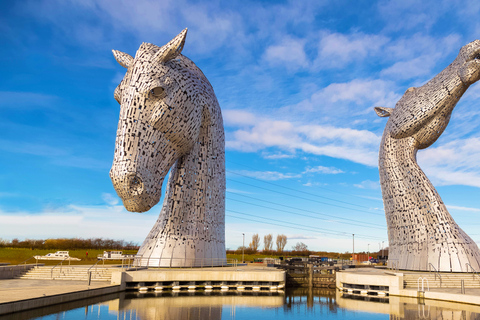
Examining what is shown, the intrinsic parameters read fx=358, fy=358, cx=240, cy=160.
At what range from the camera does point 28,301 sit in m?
8.41

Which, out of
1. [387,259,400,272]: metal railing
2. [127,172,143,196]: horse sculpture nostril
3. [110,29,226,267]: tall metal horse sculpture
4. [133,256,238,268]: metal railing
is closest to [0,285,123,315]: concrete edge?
[133,256,238,268]: metal railing

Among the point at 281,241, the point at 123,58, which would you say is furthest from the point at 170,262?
the point at 281,241

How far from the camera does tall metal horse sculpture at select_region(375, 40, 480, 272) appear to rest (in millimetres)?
14203

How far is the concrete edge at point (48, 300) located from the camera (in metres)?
7.92

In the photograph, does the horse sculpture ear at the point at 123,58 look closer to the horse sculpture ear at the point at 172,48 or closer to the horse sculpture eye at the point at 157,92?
the horse sculpture ear at the point at 172,48

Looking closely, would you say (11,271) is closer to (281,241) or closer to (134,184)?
(134,184)

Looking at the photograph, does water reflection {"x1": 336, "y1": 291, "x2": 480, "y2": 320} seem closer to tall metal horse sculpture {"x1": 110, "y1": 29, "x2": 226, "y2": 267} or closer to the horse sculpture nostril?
tall metal horse sculpture {"x1": 110, "y1": 29, "x2": 226, "y2": 267}

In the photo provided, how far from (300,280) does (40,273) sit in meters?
11.3

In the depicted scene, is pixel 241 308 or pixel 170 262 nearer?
pixel 241 308

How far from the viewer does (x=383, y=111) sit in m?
19.1

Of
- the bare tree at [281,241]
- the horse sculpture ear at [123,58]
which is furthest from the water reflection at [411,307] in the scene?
the bare tree at [281,241]

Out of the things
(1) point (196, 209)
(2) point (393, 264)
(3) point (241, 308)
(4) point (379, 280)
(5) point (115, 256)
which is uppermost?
(1) point (196, 209)

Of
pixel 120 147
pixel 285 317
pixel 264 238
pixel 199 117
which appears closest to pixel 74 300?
pixel 120 147

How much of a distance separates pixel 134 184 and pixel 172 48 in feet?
16.1
